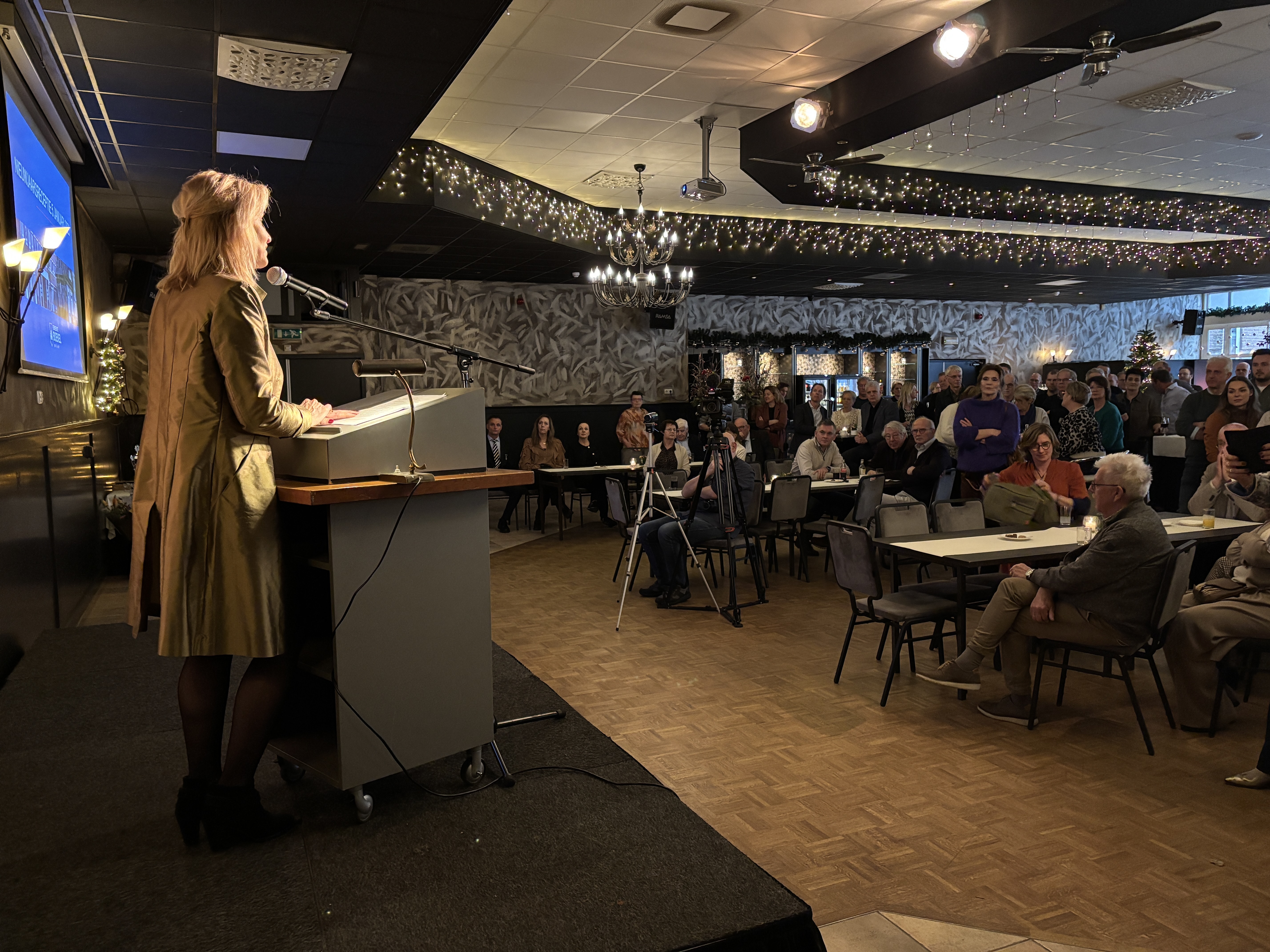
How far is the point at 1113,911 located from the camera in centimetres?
250

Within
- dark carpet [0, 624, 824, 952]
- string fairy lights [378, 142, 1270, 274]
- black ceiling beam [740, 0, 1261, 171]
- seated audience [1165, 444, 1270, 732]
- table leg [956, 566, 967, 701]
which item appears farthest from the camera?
string fairy lights [378, 142, 1270, 274]

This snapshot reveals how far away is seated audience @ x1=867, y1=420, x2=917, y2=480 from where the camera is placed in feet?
24.6

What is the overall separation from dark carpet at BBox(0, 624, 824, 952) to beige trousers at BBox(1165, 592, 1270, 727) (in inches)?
107

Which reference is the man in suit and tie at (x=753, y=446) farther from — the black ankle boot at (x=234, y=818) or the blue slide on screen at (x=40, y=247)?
the black ankle boot at (x=234, y=818)

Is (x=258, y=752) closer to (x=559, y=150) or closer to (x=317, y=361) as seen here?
(x=559, y=150)

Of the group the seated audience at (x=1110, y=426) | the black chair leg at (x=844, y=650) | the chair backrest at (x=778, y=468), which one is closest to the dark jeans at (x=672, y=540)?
the black chair leg at (x=844, y=650)

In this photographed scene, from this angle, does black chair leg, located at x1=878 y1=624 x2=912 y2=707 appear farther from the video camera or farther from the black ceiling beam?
the black ceiling beam

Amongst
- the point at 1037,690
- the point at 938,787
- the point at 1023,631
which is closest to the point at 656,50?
the point at 1023,631

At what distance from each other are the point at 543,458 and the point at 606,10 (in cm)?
610

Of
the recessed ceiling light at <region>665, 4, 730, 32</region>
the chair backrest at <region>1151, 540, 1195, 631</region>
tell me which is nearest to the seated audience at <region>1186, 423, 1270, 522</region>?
the chair backrest at <region>1151, 540, 1195, 631</region>

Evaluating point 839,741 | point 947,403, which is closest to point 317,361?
point 947,403

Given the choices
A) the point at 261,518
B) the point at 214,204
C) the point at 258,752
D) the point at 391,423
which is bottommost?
the point at 258,752

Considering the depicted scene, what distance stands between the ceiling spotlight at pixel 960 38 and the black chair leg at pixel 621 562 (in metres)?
3.89

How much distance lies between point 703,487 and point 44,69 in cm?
462
